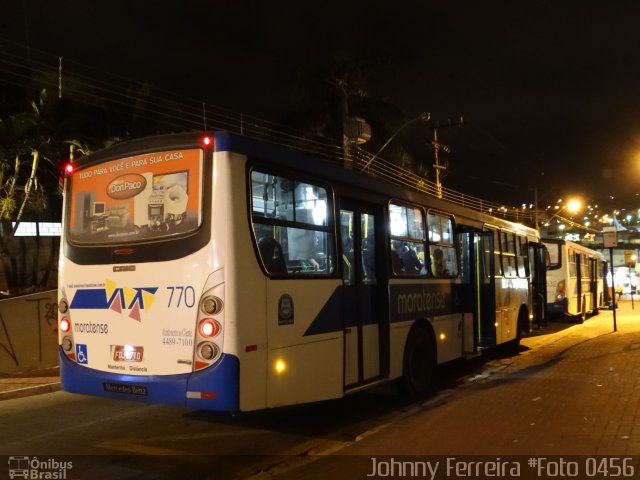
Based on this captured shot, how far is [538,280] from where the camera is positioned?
14.7 m

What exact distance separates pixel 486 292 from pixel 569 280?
444 inches

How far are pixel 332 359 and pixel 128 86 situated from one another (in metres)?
13.4

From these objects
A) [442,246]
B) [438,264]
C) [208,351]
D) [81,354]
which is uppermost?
[442,246]

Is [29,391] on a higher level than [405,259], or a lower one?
lower

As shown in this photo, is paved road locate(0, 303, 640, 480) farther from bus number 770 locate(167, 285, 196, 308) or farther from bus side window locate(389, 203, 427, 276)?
bus side window locate(389, 203, 427, 276)

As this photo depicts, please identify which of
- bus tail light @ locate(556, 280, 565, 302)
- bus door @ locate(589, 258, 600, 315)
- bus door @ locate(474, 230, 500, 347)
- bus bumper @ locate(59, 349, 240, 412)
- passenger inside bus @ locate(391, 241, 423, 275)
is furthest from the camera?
bus door @ locate(589, 258, 600, 315)

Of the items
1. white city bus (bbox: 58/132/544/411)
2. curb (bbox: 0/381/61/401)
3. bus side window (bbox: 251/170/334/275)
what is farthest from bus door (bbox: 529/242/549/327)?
curb (bbox: 0/381/61/401)

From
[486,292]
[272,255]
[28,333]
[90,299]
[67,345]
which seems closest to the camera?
[272,255]

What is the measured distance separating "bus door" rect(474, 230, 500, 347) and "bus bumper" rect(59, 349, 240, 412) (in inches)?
260

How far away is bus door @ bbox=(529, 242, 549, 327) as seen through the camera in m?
14.4

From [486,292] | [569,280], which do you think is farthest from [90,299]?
[569,280]

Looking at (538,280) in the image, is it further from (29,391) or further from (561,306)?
(29,391)

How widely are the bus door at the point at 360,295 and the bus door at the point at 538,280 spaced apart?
766cm

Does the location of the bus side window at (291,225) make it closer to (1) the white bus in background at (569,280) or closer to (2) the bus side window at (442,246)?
(2) the bus side window at (442,246)
